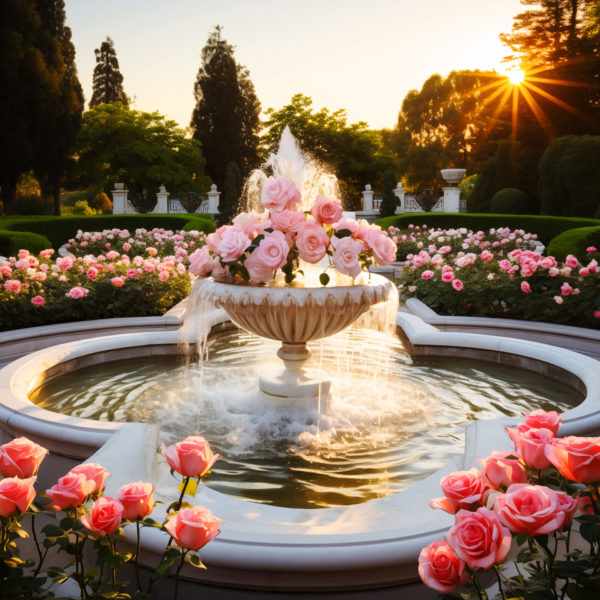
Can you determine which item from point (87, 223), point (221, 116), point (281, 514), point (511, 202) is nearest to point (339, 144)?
point (221, 116)

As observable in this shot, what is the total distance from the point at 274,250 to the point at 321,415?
1.32 meters

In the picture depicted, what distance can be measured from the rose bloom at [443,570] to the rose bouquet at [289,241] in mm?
2668

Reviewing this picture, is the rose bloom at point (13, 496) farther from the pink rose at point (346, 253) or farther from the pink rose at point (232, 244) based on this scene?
the pink rose at point (346, 253)

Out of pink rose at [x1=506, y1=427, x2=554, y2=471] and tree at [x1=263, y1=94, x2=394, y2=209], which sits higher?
tree at [x1=263, y1=94, x2=394, y2=209]

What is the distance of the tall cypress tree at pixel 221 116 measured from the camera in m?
45.5

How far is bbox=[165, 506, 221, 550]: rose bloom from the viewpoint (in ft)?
4.95

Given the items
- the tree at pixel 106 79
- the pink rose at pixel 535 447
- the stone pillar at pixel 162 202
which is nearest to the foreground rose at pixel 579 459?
the pink rose at pixel 535 447

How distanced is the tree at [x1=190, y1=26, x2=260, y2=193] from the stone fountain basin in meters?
42.2

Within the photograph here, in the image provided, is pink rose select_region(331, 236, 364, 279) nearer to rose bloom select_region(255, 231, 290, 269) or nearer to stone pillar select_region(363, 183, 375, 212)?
rose bloom select_region(255, 231, 290, 269)

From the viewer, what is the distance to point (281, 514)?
2.89 m

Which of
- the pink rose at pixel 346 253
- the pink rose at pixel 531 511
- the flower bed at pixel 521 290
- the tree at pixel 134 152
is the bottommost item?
the flower bed at pixel 521 290

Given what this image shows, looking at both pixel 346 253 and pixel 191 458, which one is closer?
pixel 191 458

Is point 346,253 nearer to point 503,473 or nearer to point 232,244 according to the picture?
point 232,244

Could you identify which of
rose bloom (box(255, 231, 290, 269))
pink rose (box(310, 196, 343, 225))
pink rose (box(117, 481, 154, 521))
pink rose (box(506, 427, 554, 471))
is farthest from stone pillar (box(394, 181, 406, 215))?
pink rose (box(117, 481, 154, 521))
